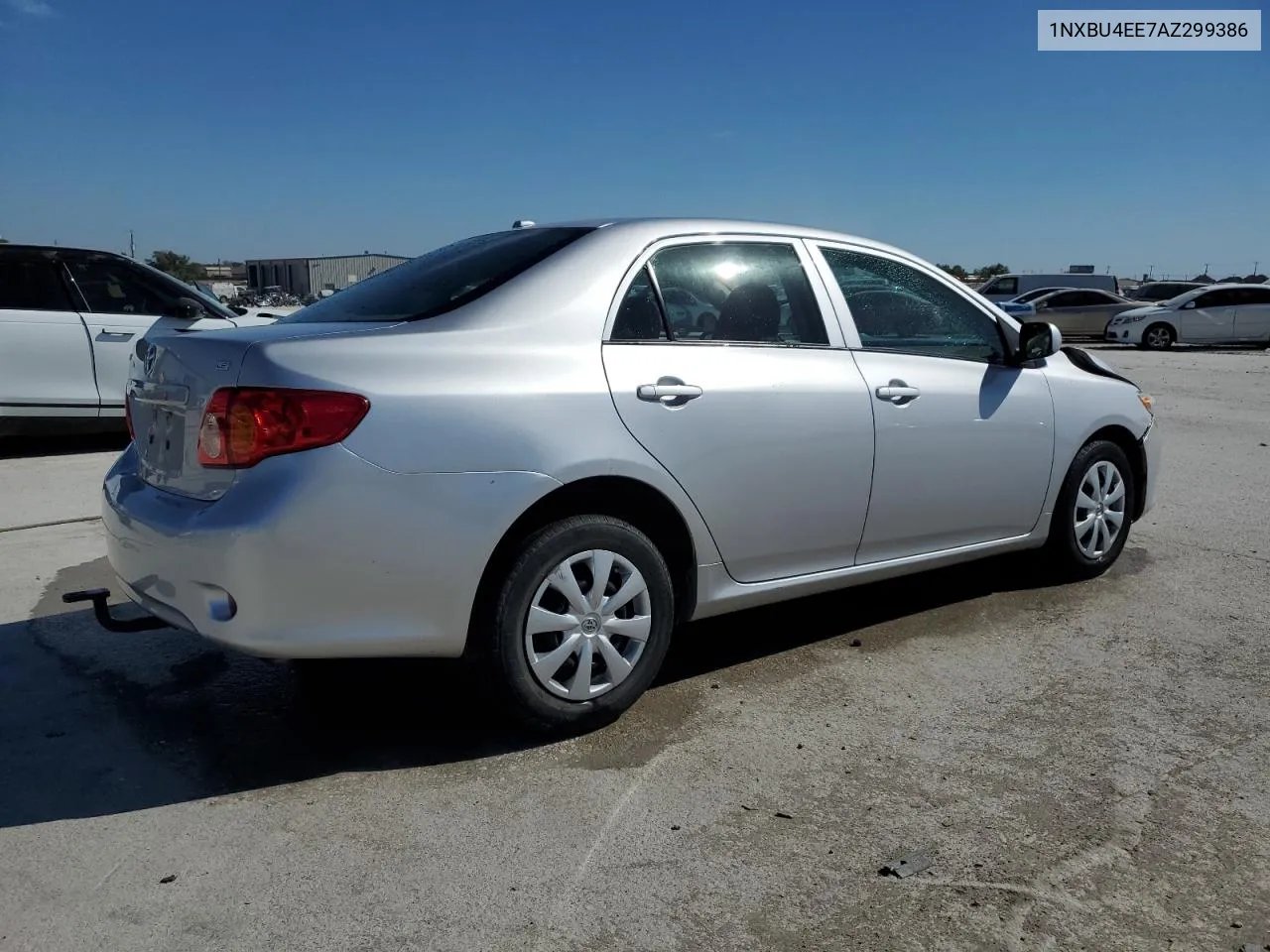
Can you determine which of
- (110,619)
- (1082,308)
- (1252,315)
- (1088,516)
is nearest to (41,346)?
(110,619)

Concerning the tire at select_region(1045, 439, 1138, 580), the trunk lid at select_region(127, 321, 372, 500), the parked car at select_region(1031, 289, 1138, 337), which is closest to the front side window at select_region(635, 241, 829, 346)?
the trunk lid at select_region(127, 321, 372, 500)

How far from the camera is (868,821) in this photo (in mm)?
3041

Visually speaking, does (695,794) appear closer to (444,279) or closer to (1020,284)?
(444,279)

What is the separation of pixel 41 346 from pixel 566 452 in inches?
268

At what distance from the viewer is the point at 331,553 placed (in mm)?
3020

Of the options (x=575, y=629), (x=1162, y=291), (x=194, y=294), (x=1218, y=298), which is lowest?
(x=575, y=629)

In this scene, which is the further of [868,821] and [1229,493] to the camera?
[1229,493]

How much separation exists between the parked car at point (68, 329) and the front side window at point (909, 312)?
5.72 meters

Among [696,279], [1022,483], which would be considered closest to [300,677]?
[696,279]

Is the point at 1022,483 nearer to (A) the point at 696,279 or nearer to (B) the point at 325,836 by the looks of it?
(A) the point at 696,279

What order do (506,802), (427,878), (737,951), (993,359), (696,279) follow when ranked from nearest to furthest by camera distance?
(737,951), (427,878), (506,802), (696,279), (993,359)

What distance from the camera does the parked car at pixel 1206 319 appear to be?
84.7 feet

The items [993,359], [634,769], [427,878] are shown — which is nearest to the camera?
[427,878]

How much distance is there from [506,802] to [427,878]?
1.39 ft
